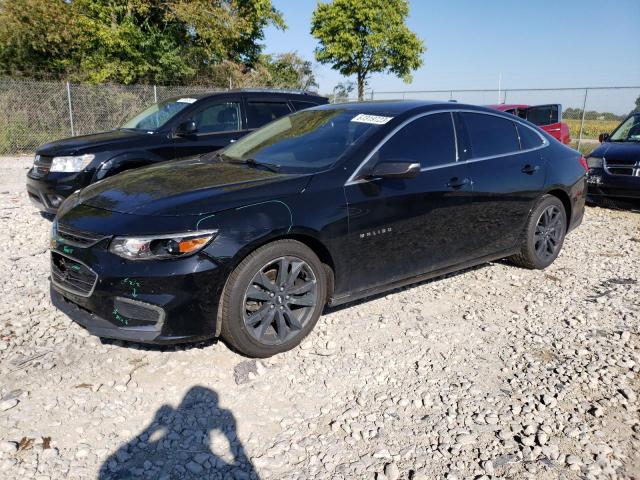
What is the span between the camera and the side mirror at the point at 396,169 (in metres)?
3.62

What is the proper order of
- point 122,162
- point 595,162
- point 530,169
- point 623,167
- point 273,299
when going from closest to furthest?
point 273,299 < point 530,169 < point 122,162 < point 623,167 < point 595,162

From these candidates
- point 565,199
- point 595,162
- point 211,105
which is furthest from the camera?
point 595,162

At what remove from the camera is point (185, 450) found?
2.58 metres

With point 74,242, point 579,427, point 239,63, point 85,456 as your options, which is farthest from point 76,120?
point 579,427

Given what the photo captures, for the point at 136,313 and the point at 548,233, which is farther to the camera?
the point at 548,233

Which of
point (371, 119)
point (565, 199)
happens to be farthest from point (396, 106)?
point (565, 199)

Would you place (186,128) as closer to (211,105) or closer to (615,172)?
(211,105)

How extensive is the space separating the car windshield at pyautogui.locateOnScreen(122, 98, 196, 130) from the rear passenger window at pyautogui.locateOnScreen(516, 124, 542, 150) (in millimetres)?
4321

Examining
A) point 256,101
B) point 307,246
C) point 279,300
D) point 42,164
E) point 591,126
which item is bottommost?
point 279,300

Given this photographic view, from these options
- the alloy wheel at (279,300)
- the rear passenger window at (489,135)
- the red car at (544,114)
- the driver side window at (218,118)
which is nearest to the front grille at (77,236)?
the alloy wheel at (279,300)

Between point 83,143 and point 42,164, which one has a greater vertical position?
point 83,143

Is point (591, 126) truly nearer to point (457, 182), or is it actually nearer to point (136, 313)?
point (457, 182)

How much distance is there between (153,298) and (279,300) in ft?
2.65

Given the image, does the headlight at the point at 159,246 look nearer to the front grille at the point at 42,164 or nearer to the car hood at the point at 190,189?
the car hood at the point at 190,189
